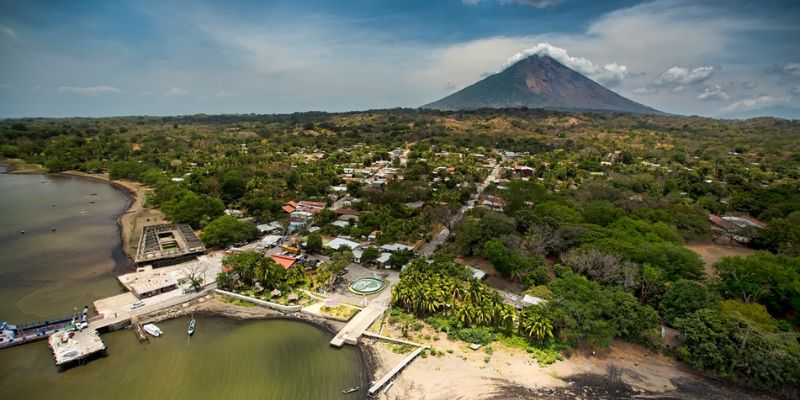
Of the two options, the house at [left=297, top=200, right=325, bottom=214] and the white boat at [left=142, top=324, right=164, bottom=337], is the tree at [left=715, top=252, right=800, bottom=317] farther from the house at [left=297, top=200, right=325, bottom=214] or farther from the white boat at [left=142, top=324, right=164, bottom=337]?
the house at [left=297, top=200, right=325, bottom=214]

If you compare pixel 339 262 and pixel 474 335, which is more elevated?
pixel 339 262

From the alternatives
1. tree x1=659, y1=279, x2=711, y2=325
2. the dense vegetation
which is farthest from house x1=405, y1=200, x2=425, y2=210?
tree x1=659, y1=279, x2=711, y2=325

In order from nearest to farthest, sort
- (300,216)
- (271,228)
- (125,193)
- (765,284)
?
1. (765,284)
2. (271,228)
3. (300,216)
4. (125,193)

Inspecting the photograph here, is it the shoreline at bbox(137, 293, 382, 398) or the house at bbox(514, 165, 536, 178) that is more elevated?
the house at bbox(514, 165, 536, 178)

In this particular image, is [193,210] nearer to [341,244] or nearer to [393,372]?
[341,244]

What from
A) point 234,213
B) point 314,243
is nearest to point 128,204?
point 234,213

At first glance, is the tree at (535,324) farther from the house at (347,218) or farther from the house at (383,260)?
the house at (347,218)
